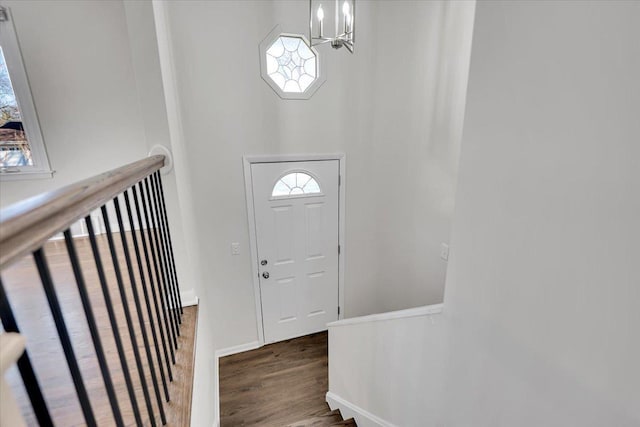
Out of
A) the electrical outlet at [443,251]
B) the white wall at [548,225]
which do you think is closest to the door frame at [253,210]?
the electrical outlet at [443,251]

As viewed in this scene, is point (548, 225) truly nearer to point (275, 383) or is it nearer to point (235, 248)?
point (235, 248)

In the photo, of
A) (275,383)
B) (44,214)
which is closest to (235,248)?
(275,383)

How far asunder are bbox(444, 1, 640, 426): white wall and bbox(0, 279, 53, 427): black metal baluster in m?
1.17

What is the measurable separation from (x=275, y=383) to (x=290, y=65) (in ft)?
10.9

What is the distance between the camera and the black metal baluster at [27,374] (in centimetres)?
40

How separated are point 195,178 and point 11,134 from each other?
145cm

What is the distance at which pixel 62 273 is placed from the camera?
6.14 ft

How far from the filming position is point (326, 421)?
104 inches

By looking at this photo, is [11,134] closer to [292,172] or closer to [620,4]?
[292,172]

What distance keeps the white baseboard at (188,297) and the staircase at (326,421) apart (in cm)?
159

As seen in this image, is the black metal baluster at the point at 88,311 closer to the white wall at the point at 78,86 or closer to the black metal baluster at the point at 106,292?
the black metal baluster at the point at 106,292

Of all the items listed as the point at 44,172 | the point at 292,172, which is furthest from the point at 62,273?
the point at 292,172

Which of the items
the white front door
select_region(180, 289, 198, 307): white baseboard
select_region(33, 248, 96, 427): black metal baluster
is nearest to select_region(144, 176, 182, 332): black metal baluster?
select_region(180, 289, 198, 307): white baseboard

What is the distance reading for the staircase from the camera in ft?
8.57
